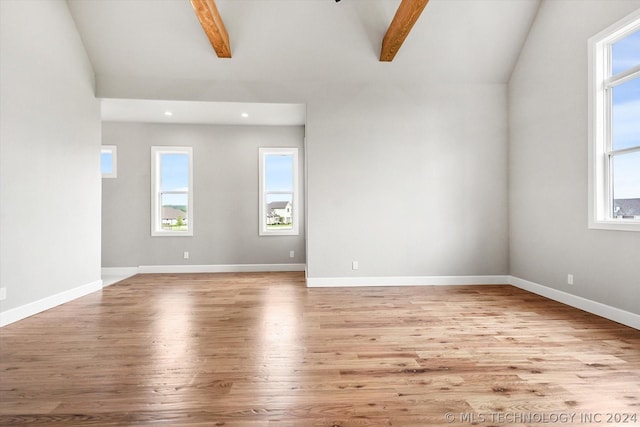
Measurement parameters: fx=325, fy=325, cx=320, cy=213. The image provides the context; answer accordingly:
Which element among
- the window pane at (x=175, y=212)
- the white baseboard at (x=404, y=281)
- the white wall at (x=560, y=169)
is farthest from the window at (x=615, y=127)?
the window pane at (x=175, y=212)

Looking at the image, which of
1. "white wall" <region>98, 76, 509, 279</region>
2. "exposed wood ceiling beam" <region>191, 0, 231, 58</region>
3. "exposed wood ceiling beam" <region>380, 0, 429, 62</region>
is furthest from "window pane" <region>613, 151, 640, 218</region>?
"exposed wood ceiling beam" <region>191, 0, 231, 58</region>

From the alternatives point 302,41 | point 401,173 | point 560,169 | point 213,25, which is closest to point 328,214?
point 401,173

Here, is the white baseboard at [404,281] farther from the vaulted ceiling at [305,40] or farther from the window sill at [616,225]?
the vaulted ceiling at [305,40]

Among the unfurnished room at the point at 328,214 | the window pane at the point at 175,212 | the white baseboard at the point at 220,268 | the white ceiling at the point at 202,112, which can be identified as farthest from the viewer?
the window pane at the point at 175,212

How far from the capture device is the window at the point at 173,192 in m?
6.21

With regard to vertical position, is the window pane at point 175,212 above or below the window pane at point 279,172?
below

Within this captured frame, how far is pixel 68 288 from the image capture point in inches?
159

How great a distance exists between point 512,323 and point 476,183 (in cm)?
236

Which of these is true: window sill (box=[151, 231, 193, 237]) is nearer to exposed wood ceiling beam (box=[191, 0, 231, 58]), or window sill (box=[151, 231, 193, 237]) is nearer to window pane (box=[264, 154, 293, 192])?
window pane (box=[264, 154, 293, 192])

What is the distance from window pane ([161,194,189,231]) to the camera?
6.30 meters

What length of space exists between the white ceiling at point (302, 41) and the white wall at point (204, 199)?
1690 millimetres

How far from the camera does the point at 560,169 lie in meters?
3.87

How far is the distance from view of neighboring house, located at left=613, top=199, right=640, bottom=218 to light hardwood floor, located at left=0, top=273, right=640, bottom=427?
3.48 feet

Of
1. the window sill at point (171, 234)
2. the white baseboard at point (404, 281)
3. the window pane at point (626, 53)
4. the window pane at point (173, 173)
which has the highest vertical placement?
the window pane at point (626, 53)
